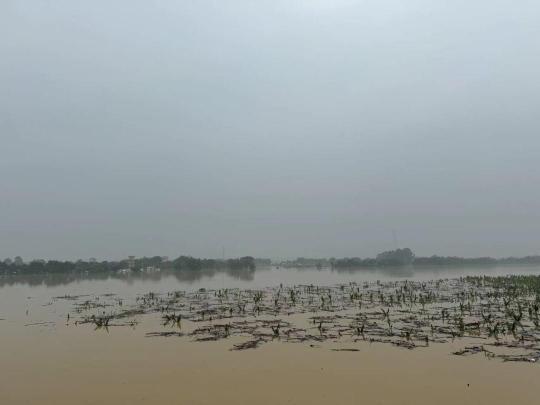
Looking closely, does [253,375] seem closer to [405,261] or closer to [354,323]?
[354,323]

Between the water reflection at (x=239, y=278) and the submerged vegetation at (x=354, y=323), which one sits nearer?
the submerged vegetation at (x=354, y=323)

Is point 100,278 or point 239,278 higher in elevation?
point 239,278

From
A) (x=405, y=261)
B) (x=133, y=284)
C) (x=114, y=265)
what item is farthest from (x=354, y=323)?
(x=405, y=261)

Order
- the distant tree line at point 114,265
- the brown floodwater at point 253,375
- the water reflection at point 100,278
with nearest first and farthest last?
the brown floodwater at point 253,375 → the water reflection at point 100,278 → the distant tree line at point 114,265

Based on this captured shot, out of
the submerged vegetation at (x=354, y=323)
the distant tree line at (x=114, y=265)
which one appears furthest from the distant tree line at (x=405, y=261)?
the submerged vegetation at (x=354, y=323)

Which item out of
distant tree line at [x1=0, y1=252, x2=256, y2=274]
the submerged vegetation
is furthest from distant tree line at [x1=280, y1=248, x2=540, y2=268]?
the submerged vegetation

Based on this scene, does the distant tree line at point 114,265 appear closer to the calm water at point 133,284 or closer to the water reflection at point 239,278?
the water reflection at point 239,278

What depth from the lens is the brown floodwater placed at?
20.6 ft

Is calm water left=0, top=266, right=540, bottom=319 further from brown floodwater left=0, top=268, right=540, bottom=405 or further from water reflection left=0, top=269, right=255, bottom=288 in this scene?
brown floodwater left=0, top=268, right=540, bottom=405

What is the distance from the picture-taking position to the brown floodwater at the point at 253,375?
20.6 feet

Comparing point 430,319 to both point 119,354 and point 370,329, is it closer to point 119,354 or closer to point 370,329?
point 370,329

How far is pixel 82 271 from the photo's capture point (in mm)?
79125

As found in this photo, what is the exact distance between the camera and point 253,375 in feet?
24.5

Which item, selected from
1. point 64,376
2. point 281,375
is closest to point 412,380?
point 281,375
